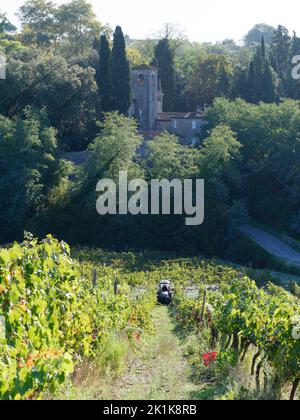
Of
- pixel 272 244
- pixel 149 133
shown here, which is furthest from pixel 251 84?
pixel 272 244

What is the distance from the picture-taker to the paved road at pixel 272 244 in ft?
129

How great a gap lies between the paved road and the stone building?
12212 millimetres

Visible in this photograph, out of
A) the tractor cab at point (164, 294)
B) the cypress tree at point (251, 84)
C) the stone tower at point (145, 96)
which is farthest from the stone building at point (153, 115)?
the tractor cab at point (164, 294)

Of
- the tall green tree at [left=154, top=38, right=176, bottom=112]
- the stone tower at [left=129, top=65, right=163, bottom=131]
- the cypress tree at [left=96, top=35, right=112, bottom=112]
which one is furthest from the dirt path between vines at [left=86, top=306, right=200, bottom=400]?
the tall green tree at [left=154, top=38, right=176, bottom=112]

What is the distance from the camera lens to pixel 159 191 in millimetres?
43406

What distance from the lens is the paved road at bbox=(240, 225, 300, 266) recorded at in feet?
129

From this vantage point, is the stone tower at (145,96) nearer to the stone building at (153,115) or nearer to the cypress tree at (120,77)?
the stone building at (153,115)

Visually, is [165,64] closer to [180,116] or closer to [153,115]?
[153,115]

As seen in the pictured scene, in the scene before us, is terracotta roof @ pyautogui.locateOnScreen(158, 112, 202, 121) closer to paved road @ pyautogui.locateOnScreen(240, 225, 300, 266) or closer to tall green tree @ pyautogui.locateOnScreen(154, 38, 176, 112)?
tall green tree @ pyautogui.locateOnScreen(154, 38, 176, 112)

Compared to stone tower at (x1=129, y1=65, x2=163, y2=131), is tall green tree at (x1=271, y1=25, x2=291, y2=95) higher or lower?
higher

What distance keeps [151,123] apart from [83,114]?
10129 millimetres

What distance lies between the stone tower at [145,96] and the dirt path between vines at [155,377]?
4182cm
